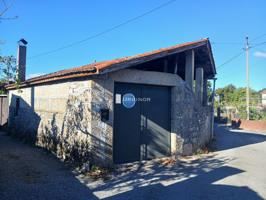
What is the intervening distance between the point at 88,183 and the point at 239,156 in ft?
21.1

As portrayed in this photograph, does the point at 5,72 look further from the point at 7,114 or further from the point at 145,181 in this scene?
the point at 7,114

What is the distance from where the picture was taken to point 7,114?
1622 centimetres

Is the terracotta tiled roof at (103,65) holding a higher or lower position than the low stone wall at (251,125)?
higher

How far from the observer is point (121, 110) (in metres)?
8.33

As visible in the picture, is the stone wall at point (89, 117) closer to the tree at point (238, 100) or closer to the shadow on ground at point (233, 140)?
the shadow on ground at point (233, 140)

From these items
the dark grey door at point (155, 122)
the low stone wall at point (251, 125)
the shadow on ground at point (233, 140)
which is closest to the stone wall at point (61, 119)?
the dark grey door at point (155, 122)

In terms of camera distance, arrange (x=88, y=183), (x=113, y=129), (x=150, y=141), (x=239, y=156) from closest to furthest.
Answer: (x=88, y=183) < (x=113, y=129) < (x=150, y=141) < (x=239, y=156)

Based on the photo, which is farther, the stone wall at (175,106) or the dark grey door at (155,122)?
the dark grey door at (155,122)

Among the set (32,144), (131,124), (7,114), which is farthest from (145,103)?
(7,114)

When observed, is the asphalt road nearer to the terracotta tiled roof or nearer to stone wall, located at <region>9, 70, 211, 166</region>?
stone wall, located at <region>9, 70, 211, 166</region>

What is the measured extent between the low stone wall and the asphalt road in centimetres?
1691

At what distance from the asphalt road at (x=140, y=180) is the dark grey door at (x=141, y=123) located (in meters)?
0.55

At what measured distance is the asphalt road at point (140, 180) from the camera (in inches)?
225

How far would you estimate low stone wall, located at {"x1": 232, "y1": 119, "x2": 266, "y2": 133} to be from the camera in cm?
2475
